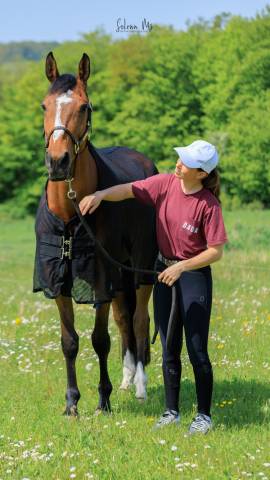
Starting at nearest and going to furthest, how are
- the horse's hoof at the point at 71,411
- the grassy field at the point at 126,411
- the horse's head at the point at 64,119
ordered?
the grassy field at the point at 126,411, the horse's head at the point at 64,119, the horse's hoof at the point at 71,411

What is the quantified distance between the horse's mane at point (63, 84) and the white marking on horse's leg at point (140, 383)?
312 centimetres

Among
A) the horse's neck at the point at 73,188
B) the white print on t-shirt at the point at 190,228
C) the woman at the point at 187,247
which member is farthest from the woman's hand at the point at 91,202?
the white print on t-shirt at the point at 190,228

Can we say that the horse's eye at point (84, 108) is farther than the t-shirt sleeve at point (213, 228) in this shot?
Yes

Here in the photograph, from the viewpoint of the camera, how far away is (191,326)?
251 inches

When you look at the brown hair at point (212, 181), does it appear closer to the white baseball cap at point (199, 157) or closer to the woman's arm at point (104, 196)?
the white baseball cap at point (199, 157)

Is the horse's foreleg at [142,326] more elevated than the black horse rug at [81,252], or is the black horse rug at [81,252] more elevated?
the black horse rug at [81,252]

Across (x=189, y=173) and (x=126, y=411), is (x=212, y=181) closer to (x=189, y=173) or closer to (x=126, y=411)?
(x=189, y=173)

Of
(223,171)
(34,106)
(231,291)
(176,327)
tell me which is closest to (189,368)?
(176,327)

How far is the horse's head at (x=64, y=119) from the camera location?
601 cm

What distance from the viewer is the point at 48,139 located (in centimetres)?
620

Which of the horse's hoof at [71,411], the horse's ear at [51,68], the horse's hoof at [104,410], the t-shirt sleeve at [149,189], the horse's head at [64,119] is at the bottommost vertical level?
the horse's hoof at [104,410]

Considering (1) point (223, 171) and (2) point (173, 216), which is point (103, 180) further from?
(1) point (223, 171)

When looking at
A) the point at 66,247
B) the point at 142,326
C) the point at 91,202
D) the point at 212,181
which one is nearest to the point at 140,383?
the point at 142,326

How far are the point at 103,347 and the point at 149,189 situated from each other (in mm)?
1819
